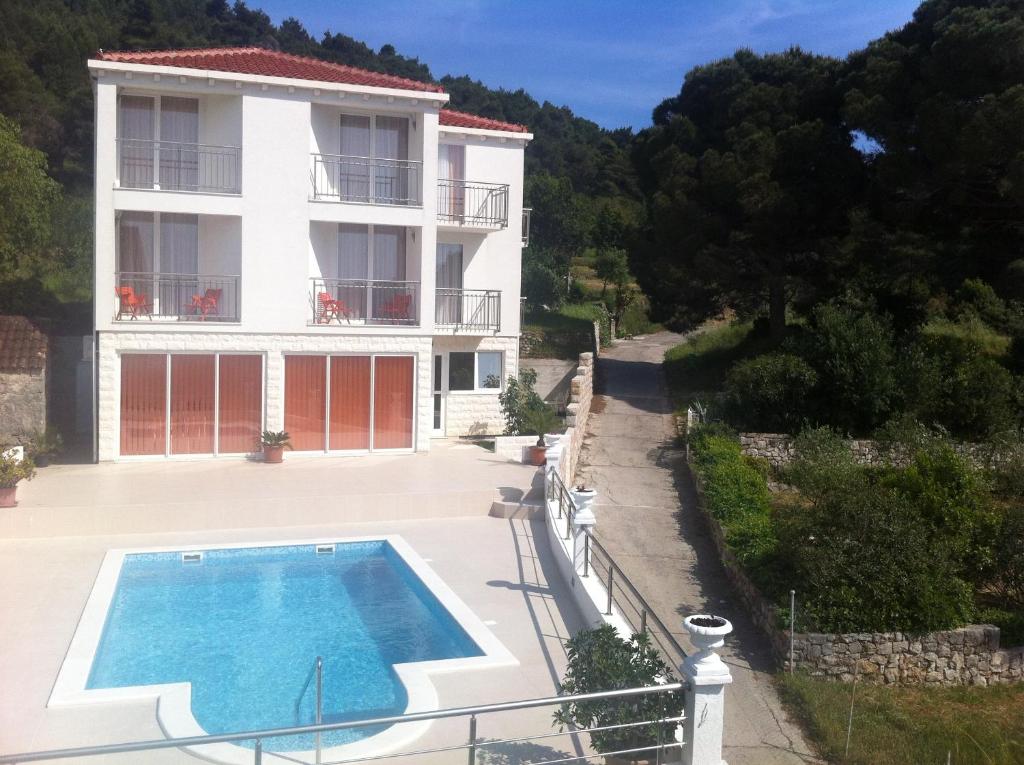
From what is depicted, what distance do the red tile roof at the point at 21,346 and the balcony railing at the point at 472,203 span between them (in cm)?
953

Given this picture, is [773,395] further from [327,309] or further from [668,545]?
[327,309]

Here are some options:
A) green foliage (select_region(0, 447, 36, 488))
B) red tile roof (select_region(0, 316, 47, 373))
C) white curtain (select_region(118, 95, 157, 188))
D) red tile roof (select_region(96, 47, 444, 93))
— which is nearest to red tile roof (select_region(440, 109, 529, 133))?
red tile roof (select_region(96, 47, 444, 93))

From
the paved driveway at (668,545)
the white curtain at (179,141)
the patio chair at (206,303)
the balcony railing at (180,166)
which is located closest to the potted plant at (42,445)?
the patio chair at (206,303)

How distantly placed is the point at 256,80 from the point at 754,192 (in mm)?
15289

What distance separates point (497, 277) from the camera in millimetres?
24500

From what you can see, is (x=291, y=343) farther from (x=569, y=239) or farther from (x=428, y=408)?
(x=569, y=239)

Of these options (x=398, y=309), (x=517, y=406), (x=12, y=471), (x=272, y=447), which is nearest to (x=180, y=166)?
(x=398, y=309)

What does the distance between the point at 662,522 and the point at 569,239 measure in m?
39.3

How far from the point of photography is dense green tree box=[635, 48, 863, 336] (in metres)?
A: 28.4

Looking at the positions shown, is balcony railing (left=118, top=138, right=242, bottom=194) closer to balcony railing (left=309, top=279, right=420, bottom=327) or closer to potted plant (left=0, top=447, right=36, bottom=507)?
balcony railing (left=309, top=279, right=420, bottom=327)

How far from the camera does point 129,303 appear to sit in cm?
1958

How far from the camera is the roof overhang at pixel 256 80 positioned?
18969mm

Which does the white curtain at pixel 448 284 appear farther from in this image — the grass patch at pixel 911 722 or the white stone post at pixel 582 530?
the grass patch at pixel 911 722

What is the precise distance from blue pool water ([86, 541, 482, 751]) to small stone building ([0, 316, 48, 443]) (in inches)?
271
